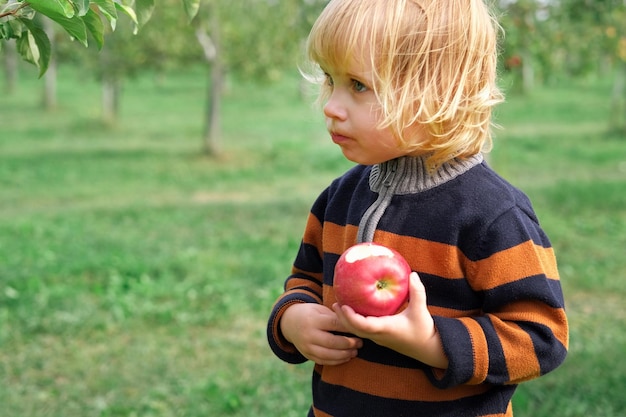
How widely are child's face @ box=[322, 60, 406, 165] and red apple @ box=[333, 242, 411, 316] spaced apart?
0.61 ft

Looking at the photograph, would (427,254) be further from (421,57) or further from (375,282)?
(421,57)

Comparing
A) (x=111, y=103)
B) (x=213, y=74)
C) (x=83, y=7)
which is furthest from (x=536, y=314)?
(x=111, y=103)

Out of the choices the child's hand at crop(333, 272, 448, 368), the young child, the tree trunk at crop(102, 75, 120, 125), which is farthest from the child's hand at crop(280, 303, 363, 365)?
the tree trunk at crop(102, 75, 120, 125)

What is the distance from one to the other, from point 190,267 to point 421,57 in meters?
4.27

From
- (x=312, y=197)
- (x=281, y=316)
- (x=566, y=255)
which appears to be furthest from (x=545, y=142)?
(x=281, y=316)

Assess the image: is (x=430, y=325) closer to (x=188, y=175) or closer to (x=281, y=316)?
(x=281, y=316)

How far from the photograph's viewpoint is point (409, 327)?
129 centimetres

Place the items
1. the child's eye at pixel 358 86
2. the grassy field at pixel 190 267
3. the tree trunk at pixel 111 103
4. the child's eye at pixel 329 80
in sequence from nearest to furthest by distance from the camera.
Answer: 1. the child's eye at pixel 358 86
2. the child's eye at pixel 329 80
3. the grassy field at pixel 190 267
4. the tree trunk at pixel 111 103

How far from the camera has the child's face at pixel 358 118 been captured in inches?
53.7

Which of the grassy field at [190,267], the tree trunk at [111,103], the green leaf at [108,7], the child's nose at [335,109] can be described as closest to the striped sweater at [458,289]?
the child's nose at [335,109]

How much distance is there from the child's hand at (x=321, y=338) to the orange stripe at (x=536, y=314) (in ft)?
0.90

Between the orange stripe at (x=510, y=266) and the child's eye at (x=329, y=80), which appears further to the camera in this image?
the child's eye at (x=329, y=80)

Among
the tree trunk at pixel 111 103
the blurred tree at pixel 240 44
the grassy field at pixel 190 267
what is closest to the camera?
the grassy field at pixel 190 267

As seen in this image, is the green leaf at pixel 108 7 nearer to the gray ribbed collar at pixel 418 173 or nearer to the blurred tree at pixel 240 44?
the gray ribbed collar at pixel 418 173
